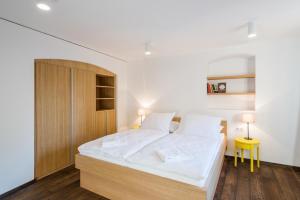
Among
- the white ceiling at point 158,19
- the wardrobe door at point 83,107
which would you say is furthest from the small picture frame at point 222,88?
the wardrobe door at point 83,107

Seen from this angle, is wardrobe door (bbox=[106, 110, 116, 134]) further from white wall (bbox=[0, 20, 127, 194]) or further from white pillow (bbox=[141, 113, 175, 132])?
white wall (bbox=[0, 20, 127, 194])

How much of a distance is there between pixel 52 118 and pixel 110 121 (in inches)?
57.6

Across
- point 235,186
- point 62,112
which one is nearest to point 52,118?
point 62,112

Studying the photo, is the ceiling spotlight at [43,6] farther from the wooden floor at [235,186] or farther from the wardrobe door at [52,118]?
the wooden floor at [235,186]

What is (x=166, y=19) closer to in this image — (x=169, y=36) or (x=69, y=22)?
(x=169, y=36)

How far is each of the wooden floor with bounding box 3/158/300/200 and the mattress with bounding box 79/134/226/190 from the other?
0.52m

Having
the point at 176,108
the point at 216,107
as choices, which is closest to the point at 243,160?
the point at 216,107

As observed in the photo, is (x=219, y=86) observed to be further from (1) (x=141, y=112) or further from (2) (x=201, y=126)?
(1) (x=141, y=112)

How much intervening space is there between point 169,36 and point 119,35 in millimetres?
816

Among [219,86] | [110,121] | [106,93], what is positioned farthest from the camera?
[106,93]

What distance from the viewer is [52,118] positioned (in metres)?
2.63

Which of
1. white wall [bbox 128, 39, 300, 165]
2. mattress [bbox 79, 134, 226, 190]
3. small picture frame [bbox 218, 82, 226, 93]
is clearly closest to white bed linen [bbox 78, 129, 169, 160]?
mattress [bbox 79, 134, 226, 190]

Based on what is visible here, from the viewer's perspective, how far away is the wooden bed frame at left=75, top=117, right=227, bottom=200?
151cm

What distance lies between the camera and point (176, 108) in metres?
3.76
